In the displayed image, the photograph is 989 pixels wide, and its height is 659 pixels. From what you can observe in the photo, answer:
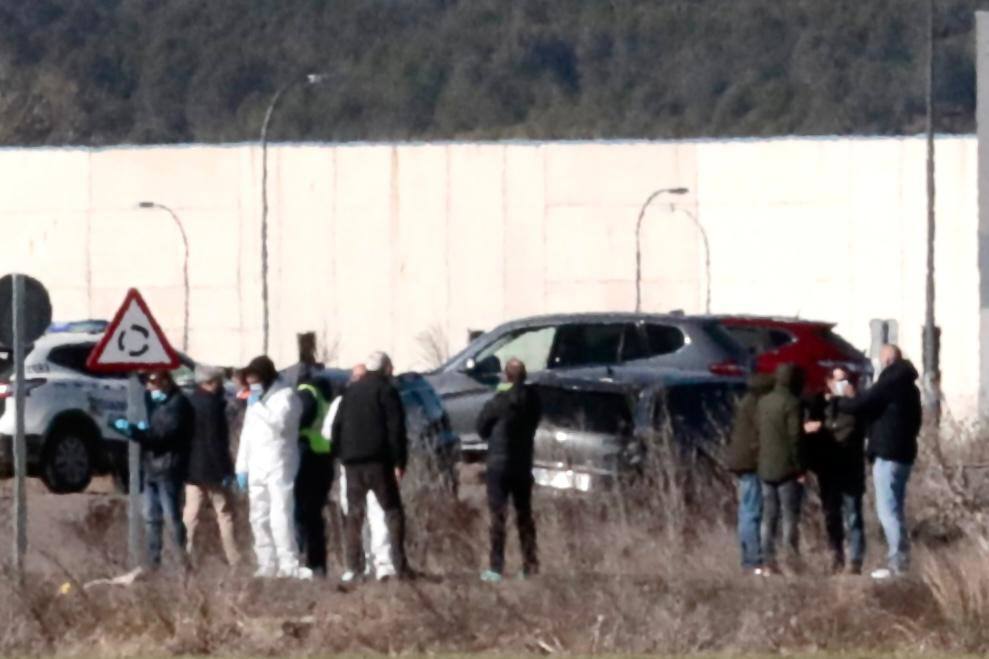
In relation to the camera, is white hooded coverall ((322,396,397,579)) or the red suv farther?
the red suv

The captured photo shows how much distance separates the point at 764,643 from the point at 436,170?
4759 cm

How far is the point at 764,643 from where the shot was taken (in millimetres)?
14844

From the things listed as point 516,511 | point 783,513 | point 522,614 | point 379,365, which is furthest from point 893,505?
point 379,365

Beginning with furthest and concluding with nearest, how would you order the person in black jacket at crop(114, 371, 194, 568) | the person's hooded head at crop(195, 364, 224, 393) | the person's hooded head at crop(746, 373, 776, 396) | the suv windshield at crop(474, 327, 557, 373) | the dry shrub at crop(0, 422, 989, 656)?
the suv windshield at crop(474, 327, 557, 373) < the person's hooded head at crop(195, 364, 224, 393) < the person in black jacket at crop(114, 371, 194, 568) < the person's hooded head at crop(746, 373, 776, 396) < the dry shrub at crop(0, 422, 989, 656)

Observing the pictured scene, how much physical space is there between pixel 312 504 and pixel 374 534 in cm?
66

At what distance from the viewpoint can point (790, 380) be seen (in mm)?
16891

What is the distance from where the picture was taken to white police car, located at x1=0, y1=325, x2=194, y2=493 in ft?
76.3

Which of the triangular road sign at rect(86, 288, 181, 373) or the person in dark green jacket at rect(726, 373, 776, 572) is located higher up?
the triangular road sign at rect(86, 288, 181, 373)

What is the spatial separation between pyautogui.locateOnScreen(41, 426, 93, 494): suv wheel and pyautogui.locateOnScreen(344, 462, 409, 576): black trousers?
7785 mm

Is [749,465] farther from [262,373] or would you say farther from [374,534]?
[262,373]

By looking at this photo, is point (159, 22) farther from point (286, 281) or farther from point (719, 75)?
point (286, 281)

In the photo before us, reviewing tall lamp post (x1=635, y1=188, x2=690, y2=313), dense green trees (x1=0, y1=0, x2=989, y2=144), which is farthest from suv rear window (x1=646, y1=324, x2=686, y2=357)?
dense green trees (x1=0, y1=0, x2=989, y2=144)

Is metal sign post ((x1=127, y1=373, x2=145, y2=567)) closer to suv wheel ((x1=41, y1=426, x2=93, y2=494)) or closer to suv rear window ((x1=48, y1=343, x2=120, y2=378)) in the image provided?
suv wheel ((x1=41, y1=426, x2=93, y2=494))

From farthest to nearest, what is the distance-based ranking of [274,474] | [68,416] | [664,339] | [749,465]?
[664,339] → [68,416] → [749,465] → [274,474]
